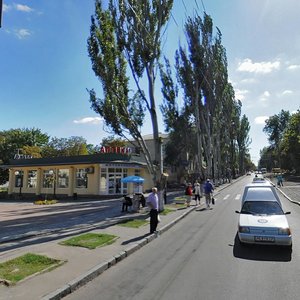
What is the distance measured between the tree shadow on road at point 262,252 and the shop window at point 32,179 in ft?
111

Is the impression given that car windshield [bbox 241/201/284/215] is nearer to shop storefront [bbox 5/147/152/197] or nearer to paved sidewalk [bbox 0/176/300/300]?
paved sidewalk [bbox 0/176/300/300]

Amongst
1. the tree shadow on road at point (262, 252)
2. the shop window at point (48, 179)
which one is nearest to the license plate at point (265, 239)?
the tree shadow on road at point (262, 252)

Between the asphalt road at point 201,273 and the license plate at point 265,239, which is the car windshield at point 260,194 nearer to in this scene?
the asphalt road at point 201,273

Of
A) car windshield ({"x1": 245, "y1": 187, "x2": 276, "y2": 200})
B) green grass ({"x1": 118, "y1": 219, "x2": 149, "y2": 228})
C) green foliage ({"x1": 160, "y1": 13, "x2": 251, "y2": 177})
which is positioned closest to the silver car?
car windshield ({"x1": 245, "y1": 187, "x2": 276, "y2": 200})

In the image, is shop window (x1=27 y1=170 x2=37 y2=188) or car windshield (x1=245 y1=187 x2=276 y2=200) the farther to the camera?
shop window (x1=27 y1=170 x2=37 y2=188)

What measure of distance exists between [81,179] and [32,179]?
835 centimetres

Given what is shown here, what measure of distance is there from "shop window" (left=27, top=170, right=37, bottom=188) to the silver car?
3339 centimetres

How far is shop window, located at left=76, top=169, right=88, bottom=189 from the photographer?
35281 mm

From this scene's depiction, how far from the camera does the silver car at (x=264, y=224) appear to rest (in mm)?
9414

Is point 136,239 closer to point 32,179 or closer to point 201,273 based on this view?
point 201,273

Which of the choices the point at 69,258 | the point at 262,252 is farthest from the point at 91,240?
the point at 262,252

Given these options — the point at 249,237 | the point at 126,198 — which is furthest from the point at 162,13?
the point at 249,237

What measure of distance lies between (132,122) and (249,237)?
11.3 meters

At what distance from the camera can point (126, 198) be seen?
20672mm
